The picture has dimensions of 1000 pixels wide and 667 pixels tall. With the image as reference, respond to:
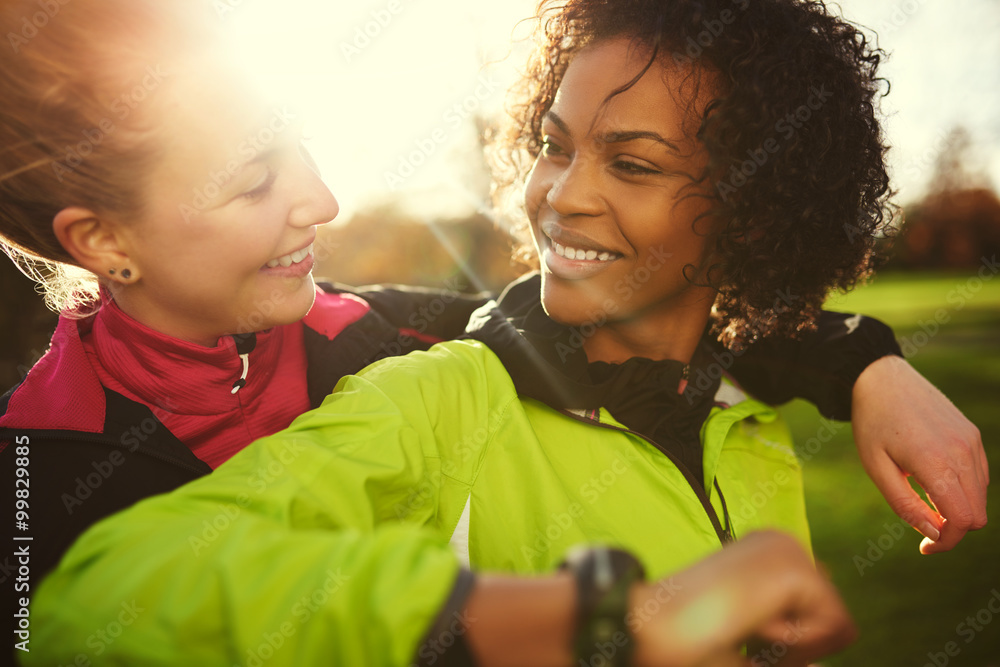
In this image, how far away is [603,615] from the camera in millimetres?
748

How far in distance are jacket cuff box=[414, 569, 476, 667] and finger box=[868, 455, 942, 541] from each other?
1307 mm

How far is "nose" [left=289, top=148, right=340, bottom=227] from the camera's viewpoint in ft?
5.00

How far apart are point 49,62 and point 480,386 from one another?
3.49 feet

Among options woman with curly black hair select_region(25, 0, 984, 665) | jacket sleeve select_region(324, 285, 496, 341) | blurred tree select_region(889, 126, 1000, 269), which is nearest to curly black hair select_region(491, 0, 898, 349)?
woman with curly black hair select_region(25, 0, 984, 665)

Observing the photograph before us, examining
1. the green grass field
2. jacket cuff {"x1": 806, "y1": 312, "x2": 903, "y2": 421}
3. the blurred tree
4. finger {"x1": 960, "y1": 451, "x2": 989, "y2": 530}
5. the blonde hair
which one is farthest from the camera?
the blurred tree

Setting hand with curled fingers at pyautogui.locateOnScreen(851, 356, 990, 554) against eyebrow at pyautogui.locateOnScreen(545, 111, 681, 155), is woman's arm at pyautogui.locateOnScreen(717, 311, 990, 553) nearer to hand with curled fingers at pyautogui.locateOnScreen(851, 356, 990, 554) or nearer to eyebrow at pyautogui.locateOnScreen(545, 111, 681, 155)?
hand with curled fingers at pyautogui.locateOnScreen(851, 356, 990, 554)

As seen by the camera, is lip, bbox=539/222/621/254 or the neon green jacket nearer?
the neon green jacket

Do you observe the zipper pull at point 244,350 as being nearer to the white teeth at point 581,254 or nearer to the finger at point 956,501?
the white teeth at point 581,254

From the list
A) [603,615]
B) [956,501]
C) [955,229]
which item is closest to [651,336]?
[956,501]

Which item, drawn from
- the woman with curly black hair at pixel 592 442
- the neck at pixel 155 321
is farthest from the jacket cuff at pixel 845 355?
the neck at pixel 155 321

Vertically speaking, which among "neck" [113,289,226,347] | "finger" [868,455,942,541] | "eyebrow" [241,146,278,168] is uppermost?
"eyebrow" [241,146,278,168]

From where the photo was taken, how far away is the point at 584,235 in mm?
1667

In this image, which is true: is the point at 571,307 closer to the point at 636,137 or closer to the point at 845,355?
the point at 636,137

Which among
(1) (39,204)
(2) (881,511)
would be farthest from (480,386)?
(2) (881,511)
